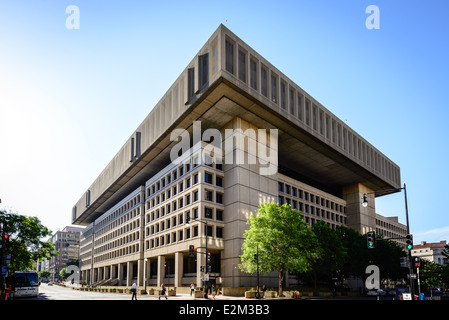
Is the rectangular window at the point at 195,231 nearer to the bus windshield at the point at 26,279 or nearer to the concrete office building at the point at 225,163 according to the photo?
the concrete office building at the point at 225,163

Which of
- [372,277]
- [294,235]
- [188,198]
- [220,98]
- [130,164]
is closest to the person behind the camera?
[294,235]

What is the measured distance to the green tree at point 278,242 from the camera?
46250 millimetres

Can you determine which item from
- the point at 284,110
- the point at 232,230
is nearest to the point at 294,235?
the point at 232,230

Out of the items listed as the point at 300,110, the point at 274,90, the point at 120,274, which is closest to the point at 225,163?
the point at 274,90

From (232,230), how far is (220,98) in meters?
19.9

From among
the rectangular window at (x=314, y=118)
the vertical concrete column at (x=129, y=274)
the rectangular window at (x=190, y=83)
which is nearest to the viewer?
the rectangular window at (x=190, y=83)

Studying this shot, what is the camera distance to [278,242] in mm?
46844

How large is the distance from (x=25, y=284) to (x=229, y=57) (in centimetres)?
3739

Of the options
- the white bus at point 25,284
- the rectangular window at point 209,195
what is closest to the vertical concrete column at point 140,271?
the rectangular window at point 209,195

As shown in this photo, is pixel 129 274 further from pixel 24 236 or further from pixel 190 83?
pixel 190 83

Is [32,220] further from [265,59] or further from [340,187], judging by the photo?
[340,187]

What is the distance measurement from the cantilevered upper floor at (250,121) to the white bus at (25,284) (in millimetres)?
28450

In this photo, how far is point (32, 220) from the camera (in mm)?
54406

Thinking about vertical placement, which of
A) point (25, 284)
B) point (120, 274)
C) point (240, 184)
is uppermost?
point (240, 184)
